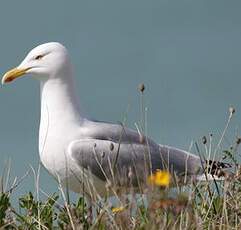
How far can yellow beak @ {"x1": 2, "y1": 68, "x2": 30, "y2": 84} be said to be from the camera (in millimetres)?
9609

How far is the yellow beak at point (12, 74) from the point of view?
9.61 meters

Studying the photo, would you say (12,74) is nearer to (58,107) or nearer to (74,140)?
(58,107)

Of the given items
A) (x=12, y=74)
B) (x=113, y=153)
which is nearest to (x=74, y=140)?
(x=113, y=153)

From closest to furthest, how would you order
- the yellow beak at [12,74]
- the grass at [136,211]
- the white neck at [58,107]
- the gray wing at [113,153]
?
the grass at [136,211] → the gray wing at [113,153] → the white neck at [58,107] → the yellow beak at [12,74]

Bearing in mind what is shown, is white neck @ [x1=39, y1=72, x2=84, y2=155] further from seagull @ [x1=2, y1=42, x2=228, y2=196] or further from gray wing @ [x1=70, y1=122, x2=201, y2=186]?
gray wing @ [x1=70, y1=122, x2=201, y2=186]

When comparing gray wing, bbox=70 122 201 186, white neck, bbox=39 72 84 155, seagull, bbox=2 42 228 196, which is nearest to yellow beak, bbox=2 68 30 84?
seagull, bbox=2 42 228 196

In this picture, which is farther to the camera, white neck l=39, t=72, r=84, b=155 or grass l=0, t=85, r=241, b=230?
white neck l=39, t=72, r=84, b=155

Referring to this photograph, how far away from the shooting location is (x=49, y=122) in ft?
30.1

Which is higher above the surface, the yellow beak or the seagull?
the yellow beak

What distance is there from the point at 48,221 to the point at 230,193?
4.14 feet

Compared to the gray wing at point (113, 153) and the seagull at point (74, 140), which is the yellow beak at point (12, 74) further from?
the gray wing at point (113, 153)

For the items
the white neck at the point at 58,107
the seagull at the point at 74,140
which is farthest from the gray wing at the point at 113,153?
the white neck at the point at 58,107

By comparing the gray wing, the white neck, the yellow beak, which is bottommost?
the gray wing

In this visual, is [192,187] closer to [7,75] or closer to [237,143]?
[237,143]
